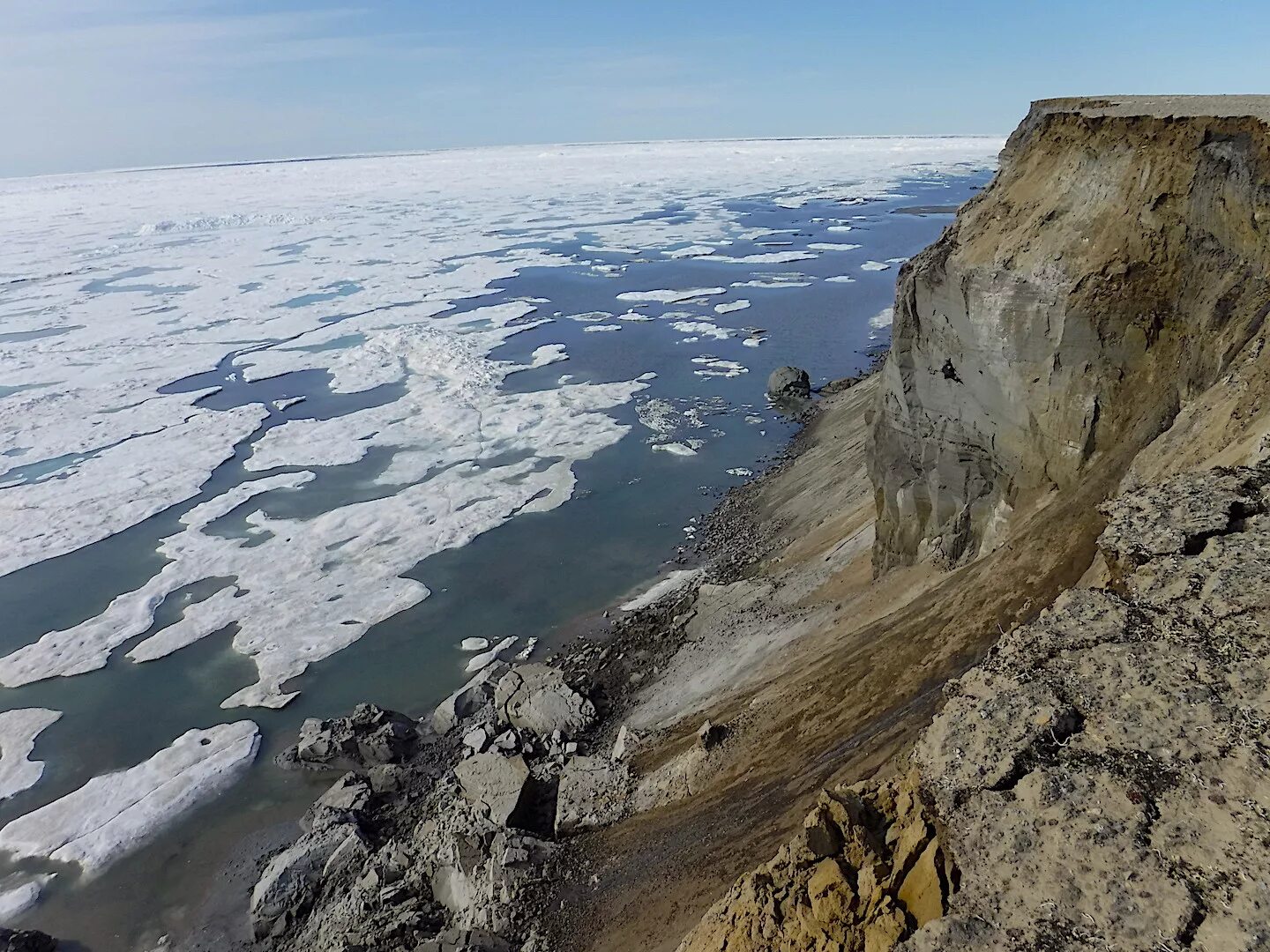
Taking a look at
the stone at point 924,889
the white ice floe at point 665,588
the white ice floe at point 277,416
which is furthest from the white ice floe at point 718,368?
the stone at point 924,889

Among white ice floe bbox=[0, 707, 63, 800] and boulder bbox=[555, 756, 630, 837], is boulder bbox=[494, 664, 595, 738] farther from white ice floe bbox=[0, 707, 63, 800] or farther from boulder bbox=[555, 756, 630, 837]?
white ice floe bbox=[0, 707, 63, 800]

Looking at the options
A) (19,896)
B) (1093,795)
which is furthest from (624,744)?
(19,896)

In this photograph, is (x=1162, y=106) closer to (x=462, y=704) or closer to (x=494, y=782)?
(x=494, y=782)

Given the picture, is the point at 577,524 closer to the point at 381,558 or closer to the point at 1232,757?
the point at 381,558

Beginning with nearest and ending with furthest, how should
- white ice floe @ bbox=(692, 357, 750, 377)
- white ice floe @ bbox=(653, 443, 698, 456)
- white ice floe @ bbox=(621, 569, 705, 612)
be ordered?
white ice floe @ bbox=(621, 569, 705, 612)
white ice floe @ bbox=(653, 443, 698, 456)
white ice floe @ bbox=(692, 357, 750, 377)

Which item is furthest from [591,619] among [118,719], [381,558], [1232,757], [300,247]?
[300,247]

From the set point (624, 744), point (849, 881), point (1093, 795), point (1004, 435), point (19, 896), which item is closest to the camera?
point (1093, 795)

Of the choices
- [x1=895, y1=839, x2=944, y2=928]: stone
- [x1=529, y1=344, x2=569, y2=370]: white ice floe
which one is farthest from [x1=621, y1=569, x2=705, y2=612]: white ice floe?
[x1=529, y1=344, x2=569, y2=370]: white ice floe
